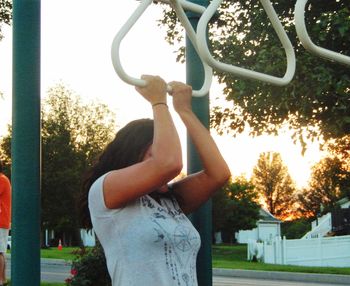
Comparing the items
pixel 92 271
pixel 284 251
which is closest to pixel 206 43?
pixel 92 271

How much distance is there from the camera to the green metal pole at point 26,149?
2842 millimetres

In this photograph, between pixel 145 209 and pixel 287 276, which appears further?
pixel 287 276

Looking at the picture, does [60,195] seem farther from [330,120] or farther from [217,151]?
[217,151]

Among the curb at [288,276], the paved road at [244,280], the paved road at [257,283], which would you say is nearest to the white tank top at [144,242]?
the paved road at [244,280]

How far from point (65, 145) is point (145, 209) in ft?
141

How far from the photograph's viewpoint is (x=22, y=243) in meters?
2.84

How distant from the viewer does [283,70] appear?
9836 millimetres

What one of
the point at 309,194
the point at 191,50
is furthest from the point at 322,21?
the point at 309,194

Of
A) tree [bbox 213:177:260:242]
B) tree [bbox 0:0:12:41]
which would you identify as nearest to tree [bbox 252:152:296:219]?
tree [bbox 213:177:260:242]

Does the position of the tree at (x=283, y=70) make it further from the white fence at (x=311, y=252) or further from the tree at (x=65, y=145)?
the tree at (x=65, y=145)

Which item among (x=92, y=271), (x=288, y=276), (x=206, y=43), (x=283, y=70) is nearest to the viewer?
(x=206, y=43)

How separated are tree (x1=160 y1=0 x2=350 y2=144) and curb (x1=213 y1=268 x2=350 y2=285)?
683 centimetres

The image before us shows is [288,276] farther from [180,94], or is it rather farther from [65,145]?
[65,145]

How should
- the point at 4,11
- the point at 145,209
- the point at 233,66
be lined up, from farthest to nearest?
1. the point at 4,11
2. the point at 145,209
3. the point at 233,66
